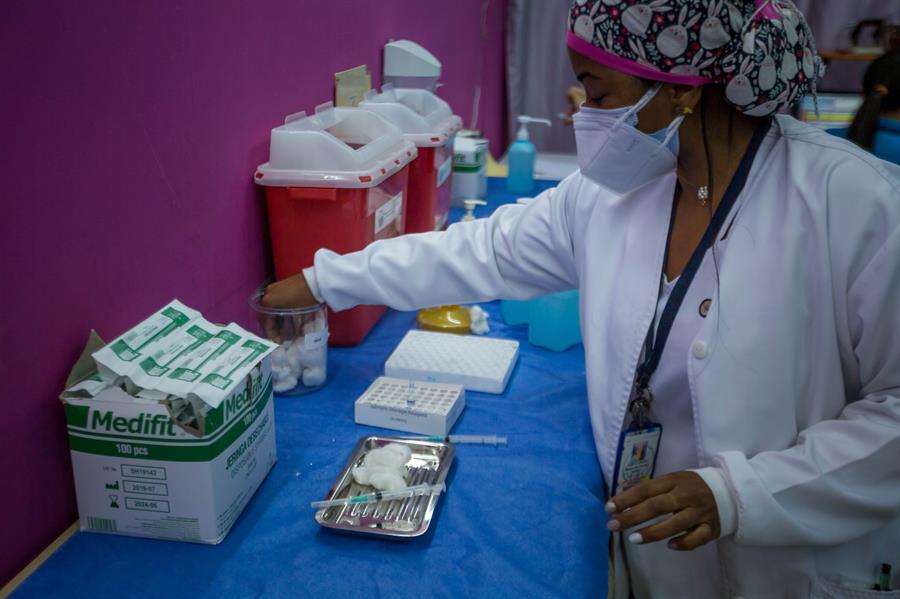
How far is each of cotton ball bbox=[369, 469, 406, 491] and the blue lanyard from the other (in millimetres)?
359

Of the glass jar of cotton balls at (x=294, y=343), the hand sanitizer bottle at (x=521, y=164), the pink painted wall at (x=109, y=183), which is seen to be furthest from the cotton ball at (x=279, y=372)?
the hand sanitizer bottle at (x=521, y=164)

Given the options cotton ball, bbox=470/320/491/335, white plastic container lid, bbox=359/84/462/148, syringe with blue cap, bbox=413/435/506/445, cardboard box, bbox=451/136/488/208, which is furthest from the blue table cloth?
cardboard box, bbox=451/136/488/208

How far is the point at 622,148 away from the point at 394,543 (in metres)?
0.59

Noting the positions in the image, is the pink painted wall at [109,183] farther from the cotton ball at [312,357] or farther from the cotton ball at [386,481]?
the cotton ball at [386,481]

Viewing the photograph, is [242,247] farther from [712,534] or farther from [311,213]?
[712,534]

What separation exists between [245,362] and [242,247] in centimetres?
47

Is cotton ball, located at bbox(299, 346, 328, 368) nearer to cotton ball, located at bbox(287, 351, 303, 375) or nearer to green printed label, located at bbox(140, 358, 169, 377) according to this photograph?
cotton ball, located at bbox(287, 351, 303, 375)

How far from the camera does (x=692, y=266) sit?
2.98 feet

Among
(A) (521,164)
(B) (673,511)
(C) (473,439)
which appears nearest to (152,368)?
(C) (473,439)

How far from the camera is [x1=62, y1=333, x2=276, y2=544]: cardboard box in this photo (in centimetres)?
76

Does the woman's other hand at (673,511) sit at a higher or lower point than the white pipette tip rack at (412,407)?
higher

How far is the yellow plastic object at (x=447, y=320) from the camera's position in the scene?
57.2 inches

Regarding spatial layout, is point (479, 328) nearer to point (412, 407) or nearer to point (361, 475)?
point (412, 407)

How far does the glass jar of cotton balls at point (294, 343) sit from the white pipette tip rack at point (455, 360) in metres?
0.13
